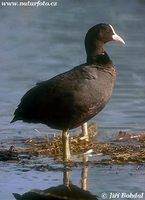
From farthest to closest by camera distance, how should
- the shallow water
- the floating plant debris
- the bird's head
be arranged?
1. the bird's head
2. the floating plant debris
3. the shallow water

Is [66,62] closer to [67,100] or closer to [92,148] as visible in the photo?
[92,148]

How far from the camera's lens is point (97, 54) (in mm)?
11086

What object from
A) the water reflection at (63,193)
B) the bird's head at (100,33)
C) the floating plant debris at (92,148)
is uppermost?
the bird's head at (100,33)

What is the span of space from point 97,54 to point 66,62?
5.60 m

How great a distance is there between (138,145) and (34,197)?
2534mm

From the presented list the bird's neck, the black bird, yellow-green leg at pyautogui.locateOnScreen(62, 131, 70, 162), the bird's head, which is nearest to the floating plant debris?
yellow-green leg at pyautogui.locateOnScreen(62, 131, 70, 162)

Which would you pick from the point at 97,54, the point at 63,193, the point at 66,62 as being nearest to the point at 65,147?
the point at 97,54

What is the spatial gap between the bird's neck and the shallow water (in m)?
1.10

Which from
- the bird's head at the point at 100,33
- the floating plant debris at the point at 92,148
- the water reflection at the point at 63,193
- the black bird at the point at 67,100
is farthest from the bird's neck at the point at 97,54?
the water reflection at the point at 63,193

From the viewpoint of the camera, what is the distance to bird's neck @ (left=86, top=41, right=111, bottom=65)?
10953mm

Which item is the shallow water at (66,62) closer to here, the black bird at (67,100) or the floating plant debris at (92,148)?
the floating plant debris at (92,148)

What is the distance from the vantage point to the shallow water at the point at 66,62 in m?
9.51

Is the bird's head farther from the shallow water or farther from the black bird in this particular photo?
the shallow water

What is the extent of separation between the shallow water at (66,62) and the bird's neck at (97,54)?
3.61 ft
